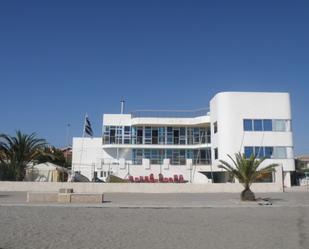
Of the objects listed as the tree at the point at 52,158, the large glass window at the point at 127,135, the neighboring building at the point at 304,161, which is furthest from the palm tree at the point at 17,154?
the neighboring building at the point at 304,161

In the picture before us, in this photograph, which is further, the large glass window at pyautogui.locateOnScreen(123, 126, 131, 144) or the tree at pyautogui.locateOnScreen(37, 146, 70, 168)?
the large glass window at pyautogui.locateOnScreen(123, 126, 131, 144)

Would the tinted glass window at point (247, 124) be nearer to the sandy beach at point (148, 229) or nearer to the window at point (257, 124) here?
the window at point (257, 124)

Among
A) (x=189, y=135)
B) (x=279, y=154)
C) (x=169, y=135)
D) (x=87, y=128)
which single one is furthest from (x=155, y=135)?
(x=279, y=154)

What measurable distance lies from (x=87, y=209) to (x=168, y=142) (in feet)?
110

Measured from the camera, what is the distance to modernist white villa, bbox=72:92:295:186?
1823 inches

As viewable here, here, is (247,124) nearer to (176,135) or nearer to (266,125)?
(266,125)

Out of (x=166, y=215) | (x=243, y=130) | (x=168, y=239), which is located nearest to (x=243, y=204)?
(x=166, y=215)

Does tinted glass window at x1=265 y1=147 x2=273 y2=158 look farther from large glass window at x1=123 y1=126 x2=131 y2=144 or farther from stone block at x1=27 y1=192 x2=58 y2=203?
stone block at x1=27 y1=192 x2=58 y2=203

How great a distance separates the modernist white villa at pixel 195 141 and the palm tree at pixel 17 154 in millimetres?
7896

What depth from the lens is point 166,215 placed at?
698 inches

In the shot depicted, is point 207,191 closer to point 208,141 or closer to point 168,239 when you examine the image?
point 208,141

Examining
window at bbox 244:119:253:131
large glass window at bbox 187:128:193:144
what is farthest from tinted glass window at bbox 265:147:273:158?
large glass window at bbox 187:128:193:144

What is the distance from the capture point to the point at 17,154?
127ft

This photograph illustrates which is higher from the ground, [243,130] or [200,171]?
[243,130]
